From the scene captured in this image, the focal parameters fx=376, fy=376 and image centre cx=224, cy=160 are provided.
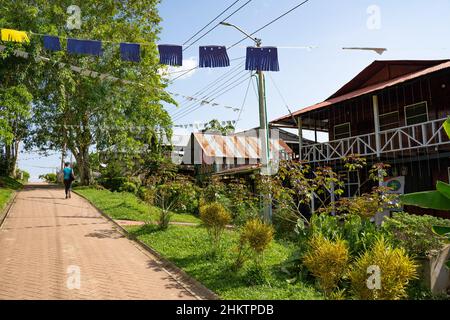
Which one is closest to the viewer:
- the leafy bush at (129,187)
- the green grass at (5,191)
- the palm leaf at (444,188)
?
the palm leaf at (444,188)

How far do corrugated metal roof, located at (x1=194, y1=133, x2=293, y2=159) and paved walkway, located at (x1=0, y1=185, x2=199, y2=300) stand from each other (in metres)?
16.0

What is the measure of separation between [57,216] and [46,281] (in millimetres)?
8004

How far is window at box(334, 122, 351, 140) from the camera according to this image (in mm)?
20031

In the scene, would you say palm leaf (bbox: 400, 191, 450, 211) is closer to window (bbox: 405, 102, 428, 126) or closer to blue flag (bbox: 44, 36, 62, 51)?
blue flag (bbox: 44, 36, 62, 51)

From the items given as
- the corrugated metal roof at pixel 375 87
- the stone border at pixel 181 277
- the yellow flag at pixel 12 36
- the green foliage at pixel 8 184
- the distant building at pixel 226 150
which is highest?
the yellow flag at pixel 12 36

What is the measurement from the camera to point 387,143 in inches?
580

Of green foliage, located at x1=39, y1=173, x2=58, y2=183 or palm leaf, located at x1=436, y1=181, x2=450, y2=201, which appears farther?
green foliage, located at x1=39, y1=173, x2=58, y2=183

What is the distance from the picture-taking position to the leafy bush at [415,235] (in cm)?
827

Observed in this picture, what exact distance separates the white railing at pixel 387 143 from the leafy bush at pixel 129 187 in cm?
1228

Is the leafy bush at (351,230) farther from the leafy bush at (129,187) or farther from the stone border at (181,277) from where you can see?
the leafy bush at (129,187)

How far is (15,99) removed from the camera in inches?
734

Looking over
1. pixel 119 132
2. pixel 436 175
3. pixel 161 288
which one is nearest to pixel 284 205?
pixel 161 288

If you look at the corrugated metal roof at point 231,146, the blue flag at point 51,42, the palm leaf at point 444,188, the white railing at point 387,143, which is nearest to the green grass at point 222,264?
the palm leaf at point 444,188

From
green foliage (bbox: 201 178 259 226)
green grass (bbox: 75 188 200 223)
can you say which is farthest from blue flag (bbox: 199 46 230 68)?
green grass (bbox: 75 188 200 223)
